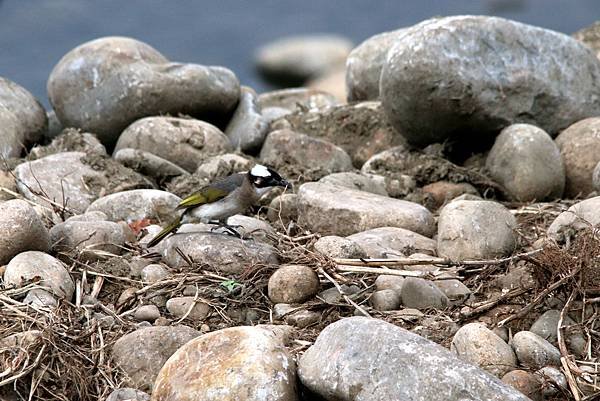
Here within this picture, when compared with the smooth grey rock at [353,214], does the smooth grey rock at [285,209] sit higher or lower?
lower

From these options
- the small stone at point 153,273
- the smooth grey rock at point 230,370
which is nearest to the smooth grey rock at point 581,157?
the small stone at point 153,273

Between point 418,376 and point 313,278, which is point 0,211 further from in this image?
point 418,376

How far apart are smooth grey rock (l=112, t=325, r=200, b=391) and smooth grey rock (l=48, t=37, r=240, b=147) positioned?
5.21 metres

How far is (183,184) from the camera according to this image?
9906 millimetres

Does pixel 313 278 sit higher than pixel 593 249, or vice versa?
pixel 593 249

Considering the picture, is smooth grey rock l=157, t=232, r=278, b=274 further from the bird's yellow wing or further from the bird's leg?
the bird's yellow wing

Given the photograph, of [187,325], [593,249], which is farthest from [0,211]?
[593,249]

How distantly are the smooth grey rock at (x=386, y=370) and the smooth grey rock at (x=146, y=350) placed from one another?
956mm

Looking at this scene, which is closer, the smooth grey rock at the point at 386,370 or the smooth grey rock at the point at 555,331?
the smooth grey rock at the point at 386,370

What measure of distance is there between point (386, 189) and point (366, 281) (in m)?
2.81

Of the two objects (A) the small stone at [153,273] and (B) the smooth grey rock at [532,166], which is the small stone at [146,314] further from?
(B) the smooth grey rock at [532,166]

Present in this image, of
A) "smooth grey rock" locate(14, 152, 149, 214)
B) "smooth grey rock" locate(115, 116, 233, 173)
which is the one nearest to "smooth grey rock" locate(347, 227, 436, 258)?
"smooth grey rock" locate(14, 152, 149, 214)

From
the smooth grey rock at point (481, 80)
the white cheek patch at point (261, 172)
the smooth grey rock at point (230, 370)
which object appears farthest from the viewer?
the smooth grey rock at point (481, 80)

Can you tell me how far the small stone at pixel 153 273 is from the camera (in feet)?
25.3
